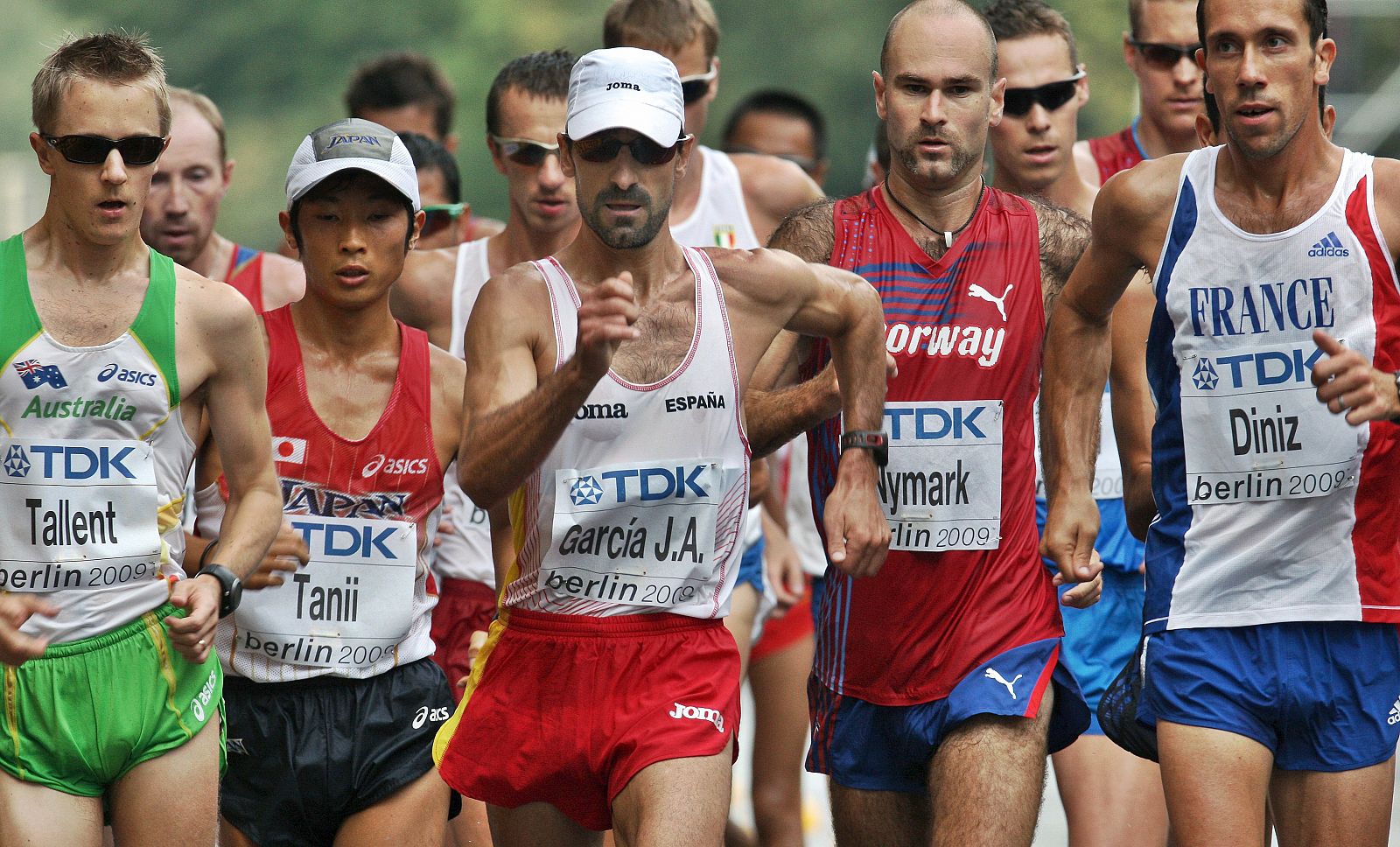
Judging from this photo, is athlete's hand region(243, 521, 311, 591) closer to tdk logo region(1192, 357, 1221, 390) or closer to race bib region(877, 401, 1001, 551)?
race bib region(877, 401, 1001, 551)

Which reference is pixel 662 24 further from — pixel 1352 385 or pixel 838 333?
pixel 1352 385

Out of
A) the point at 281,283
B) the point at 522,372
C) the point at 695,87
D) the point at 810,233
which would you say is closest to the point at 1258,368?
the point at 810,233

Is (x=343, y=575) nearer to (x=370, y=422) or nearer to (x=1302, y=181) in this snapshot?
(x=370, y=422)

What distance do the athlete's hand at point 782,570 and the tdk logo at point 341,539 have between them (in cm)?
249

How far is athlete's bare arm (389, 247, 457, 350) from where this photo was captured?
7453 millimetres

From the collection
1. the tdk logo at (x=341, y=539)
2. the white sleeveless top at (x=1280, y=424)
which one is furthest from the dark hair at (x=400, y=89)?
the white sleeveless top at (x=1280, y=424)

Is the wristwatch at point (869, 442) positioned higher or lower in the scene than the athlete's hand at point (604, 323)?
lower

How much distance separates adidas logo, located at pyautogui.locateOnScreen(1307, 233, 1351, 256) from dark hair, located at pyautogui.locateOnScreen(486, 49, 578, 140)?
3196mm

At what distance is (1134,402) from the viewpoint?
627 centimetres

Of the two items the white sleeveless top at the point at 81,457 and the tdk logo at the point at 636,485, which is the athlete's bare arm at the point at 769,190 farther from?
the white sleeveless top at the point at 81,457

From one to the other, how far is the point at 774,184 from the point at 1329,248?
3.41m

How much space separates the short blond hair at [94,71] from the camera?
5281 millimetres

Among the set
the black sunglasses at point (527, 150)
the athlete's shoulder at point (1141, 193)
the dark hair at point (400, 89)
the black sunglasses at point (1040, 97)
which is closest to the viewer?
the athlete's shoulder at point (1141, 193)

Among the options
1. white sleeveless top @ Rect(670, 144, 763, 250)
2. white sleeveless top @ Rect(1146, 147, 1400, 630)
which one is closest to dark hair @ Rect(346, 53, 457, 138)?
white sleeveless top @ Rect(670, 144, 763, 250)
